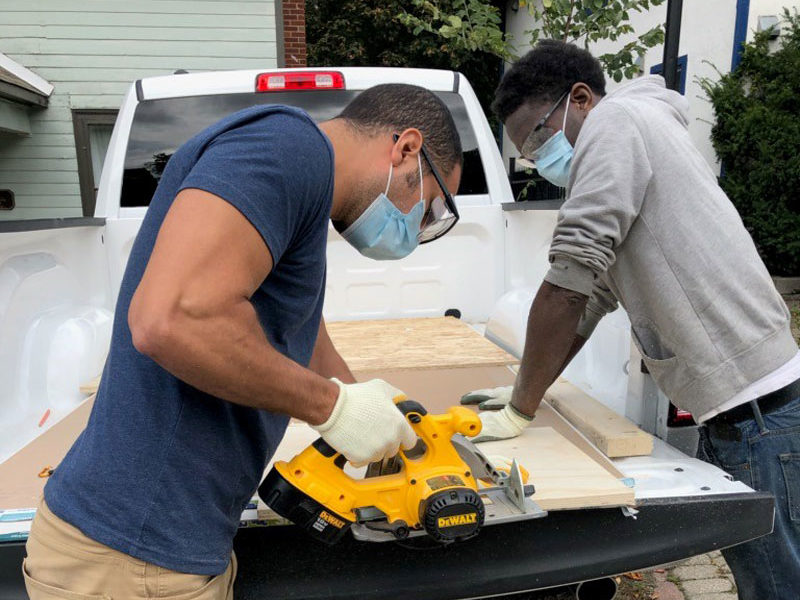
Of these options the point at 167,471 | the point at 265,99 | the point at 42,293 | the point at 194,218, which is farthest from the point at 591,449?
the point at 265,99

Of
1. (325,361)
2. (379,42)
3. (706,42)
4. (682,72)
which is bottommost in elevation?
(325,361)

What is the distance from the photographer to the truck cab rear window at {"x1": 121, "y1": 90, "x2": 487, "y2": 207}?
3494 mm

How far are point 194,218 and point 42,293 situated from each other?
1997 mm

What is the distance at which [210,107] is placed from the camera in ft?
11.5

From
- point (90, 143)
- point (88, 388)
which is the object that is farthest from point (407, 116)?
point (90, 143)

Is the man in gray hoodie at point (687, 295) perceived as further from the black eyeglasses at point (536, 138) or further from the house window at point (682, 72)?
the house window at point (682, 72)

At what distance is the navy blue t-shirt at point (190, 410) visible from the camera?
114 centimetres

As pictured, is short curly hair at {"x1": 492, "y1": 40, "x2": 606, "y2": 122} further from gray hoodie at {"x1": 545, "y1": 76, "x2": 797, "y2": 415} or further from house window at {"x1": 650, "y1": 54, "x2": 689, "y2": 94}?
house window at {"x1": 650, "y1": 54, "x2": 689, "y2": 94}

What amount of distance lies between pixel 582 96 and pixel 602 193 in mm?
568

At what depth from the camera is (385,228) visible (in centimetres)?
155

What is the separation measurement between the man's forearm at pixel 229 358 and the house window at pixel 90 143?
355 inches

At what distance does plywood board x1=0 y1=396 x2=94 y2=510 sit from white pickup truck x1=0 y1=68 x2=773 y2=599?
0.30 ft

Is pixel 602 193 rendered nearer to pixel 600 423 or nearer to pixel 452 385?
pixel 600 423

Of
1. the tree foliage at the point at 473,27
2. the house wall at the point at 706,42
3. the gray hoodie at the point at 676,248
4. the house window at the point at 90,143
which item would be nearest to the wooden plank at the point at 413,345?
the gray hoodie at the point at 676,248
